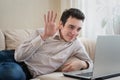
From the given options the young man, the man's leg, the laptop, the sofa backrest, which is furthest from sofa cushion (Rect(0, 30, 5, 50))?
the laptop

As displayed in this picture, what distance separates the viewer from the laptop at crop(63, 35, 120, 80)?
128 cm

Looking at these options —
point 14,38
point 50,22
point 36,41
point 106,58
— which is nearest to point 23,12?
point 14,38

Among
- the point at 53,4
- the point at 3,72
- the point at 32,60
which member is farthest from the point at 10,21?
the point at 3,72

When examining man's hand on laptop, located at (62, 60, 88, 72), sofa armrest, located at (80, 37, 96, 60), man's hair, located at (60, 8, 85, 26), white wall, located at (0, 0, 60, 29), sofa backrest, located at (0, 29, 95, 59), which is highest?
man's hair, located at (60, 8, 85, 26)

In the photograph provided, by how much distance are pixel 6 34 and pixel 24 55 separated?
0.61 meters

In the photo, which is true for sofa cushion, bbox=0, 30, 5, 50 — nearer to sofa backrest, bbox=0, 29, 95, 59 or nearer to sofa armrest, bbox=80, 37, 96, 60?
sofa backrest, bbox=0, 29, 95, 59

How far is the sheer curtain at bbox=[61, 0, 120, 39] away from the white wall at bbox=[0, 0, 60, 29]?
356mm

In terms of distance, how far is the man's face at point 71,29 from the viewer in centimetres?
195

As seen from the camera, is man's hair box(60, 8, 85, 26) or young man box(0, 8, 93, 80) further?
man's hair box(60, 8, 85, 26)

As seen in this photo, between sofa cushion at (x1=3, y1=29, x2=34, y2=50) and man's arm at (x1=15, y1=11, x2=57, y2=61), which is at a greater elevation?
man's arm at (x1=15, y1=11, x2=57, y2=61)

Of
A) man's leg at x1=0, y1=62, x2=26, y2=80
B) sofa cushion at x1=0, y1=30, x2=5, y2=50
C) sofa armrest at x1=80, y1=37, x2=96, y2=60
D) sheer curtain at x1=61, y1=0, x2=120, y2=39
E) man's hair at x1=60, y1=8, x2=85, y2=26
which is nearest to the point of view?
man's leg at x1=0, y1=62, x2=26, y2=80

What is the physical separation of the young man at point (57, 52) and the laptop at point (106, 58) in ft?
1.72

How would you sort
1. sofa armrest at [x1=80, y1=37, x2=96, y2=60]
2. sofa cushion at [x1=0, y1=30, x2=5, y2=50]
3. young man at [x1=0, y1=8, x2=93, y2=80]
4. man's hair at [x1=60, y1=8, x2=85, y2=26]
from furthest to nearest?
sofa armrest at [x1=80, y1=37, x2=96, y2=60] < sofa cushion at [x1=0, y1=30, x2=5, y2=50] < man's hair at [x1=60, y1=8, x2=85, y2=26] < young man at [x1=0, y1=8, x2=93, y2=80]

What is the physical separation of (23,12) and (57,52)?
1.11 m
